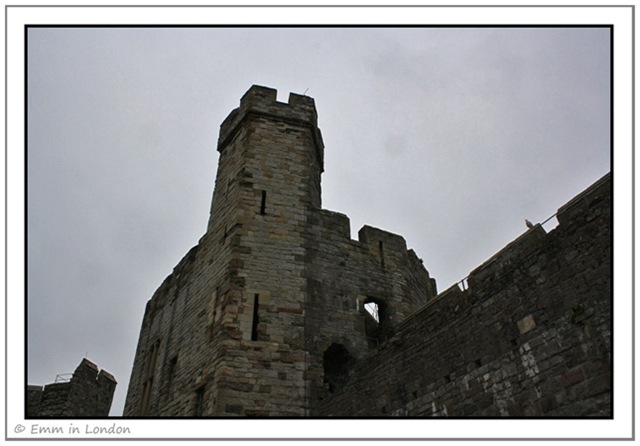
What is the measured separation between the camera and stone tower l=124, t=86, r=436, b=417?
9.45 m

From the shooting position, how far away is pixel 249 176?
12.1 metres

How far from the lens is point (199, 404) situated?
30.9ft

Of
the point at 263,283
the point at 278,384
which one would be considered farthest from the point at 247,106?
the point at 278,384

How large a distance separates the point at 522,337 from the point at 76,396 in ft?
41.2

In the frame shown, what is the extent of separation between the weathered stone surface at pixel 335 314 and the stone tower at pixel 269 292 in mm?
29

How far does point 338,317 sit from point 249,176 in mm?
3757

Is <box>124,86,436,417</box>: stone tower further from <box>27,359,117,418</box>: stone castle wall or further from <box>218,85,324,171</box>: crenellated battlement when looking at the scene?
<box>27,359,117,418</box>: stone castle wall

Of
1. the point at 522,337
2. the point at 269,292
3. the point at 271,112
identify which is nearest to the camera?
the point at 522,337

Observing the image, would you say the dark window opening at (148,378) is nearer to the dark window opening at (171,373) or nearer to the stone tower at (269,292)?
the stone tower at (269,292)

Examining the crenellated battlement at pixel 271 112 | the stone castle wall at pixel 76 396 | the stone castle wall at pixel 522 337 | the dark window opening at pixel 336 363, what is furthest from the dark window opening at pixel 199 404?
the crenellated battlement at pixel 271 112

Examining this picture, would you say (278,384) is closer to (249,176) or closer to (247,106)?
(249,176)

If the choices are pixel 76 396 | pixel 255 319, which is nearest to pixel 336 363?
pixel 255 319

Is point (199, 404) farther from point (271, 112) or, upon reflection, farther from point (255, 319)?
point (271, 112)

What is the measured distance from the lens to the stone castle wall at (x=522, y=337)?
5801 millimetres
